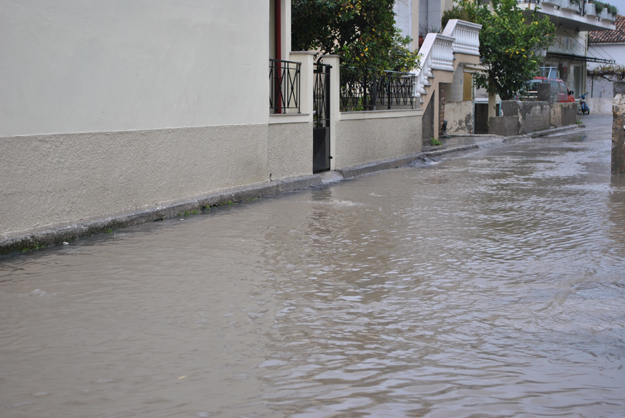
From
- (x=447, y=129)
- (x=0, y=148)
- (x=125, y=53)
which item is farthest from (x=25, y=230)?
(x=447, y=129)

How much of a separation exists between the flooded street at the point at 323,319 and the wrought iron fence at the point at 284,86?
4.11 meters

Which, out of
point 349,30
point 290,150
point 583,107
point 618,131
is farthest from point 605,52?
point 290,150

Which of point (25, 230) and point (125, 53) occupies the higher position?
point (125, 53)

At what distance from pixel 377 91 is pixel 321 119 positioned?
2.73 meters

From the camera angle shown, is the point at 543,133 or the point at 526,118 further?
the point at 543,133

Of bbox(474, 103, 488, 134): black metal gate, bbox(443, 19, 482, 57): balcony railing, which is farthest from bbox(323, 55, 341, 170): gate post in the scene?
bbox(474, 103, 488, 134): black metal gate

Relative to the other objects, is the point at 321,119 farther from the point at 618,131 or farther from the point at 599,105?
the point at 599,105

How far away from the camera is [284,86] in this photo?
13.1 m

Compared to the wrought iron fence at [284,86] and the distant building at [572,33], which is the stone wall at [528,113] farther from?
the wrought iron fence at [284,86]

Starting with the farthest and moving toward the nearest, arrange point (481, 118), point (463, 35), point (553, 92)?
point (553, 92) < point (481, 118) < point (463, 35)

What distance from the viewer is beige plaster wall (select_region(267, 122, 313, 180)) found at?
40.5 ft

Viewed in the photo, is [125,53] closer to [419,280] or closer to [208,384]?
[419,280]

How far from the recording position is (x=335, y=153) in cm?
1445

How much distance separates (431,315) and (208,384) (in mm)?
1808
